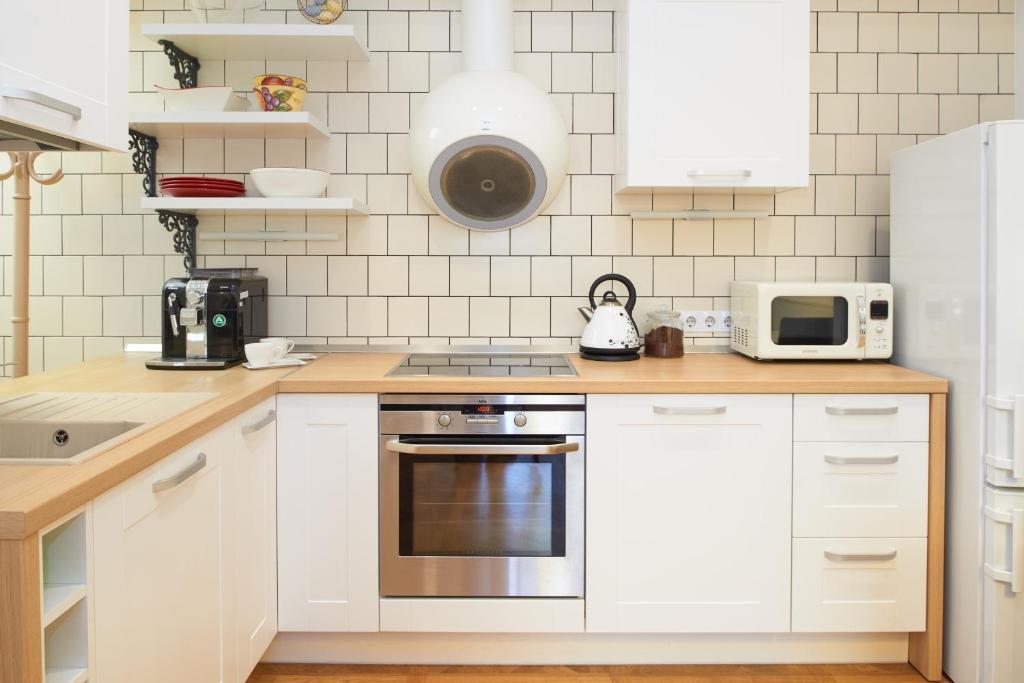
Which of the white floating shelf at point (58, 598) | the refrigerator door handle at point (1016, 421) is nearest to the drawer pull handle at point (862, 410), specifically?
the refrigerator door handle at point (1016, 421)

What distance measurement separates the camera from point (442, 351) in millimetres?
2818

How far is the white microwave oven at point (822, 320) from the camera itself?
247 cm

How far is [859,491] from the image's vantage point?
2.22 meters

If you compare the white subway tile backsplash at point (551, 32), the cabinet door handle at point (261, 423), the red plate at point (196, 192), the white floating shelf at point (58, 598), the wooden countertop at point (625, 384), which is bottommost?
the white floating shelf at point (58, 598)

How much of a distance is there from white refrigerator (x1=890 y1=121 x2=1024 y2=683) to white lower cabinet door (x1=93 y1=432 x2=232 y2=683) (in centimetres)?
189

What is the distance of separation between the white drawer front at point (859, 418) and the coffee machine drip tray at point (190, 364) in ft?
5.40

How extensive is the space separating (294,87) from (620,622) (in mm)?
1898

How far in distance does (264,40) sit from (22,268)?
1.11 metres

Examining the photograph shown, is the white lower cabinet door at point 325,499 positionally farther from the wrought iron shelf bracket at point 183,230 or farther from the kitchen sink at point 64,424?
the wrought iron shelf bracket at point 183,230

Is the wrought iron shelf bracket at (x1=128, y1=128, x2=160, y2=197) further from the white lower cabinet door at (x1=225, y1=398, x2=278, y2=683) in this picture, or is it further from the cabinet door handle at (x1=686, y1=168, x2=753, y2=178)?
the cabinet door handle at (x1=686, y1=168, x2=753, y2=178)

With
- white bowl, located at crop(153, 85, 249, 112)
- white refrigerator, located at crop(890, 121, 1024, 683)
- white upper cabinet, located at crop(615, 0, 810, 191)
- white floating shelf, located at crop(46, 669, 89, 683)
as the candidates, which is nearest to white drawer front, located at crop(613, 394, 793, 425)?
white refrigerator, located at crop(890, 121, 1024, 683)

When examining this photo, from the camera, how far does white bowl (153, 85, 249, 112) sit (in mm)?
2486

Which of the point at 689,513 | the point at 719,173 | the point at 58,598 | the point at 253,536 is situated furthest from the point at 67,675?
the point at 719,173

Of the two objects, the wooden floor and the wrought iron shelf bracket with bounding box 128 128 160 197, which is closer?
the wooden floor
